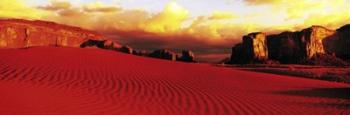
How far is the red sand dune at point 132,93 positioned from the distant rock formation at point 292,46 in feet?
204

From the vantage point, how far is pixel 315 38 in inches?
3344

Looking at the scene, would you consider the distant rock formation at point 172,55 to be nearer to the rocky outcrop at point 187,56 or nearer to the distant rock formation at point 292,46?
the rocky outcrop at point 187,56

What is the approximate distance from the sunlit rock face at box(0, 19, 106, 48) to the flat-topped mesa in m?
58.5

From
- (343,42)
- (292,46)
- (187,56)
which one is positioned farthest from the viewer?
(343,42)

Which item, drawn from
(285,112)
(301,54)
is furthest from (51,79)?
(301,54)

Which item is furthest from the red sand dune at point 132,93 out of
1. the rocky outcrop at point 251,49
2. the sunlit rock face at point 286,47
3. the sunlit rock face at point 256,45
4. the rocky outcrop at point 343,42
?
the rocky outcrop at point 343,42

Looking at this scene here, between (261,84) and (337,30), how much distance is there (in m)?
82.1

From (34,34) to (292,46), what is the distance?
75236 millimetres

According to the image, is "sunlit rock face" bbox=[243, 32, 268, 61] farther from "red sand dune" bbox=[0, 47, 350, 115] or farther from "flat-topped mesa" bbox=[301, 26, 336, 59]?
"red sand dune" bbox=[0, 47, 350, 115]

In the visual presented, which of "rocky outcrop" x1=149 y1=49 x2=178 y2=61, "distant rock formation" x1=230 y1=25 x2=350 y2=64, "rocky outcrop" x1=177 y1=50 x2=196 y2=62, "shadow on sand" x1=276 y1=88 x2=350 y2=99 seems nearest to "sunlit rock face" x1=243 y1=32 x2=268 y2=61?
"distant rock formation" x1=230 y1=25 x2=350 y2=64

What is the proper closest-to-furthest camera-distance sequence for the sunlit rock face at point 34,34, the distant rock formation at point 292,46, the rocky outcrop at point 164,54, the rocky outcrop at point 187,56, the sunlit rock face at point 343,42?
the rocky outcrop at point 164,54
the rocky outcrop at point 187,56
the distant rock formation at point 292,46
the sunlit rock face at point 343,42
the sunlit rock face at point 34,34

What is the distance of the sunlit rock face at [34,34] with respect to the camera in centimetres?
12446

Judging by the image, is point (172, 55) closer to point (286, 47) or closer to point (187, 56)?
point (187, 56)

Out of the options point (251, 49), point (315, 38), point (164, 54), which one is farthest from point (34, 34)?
point (164, 54)
